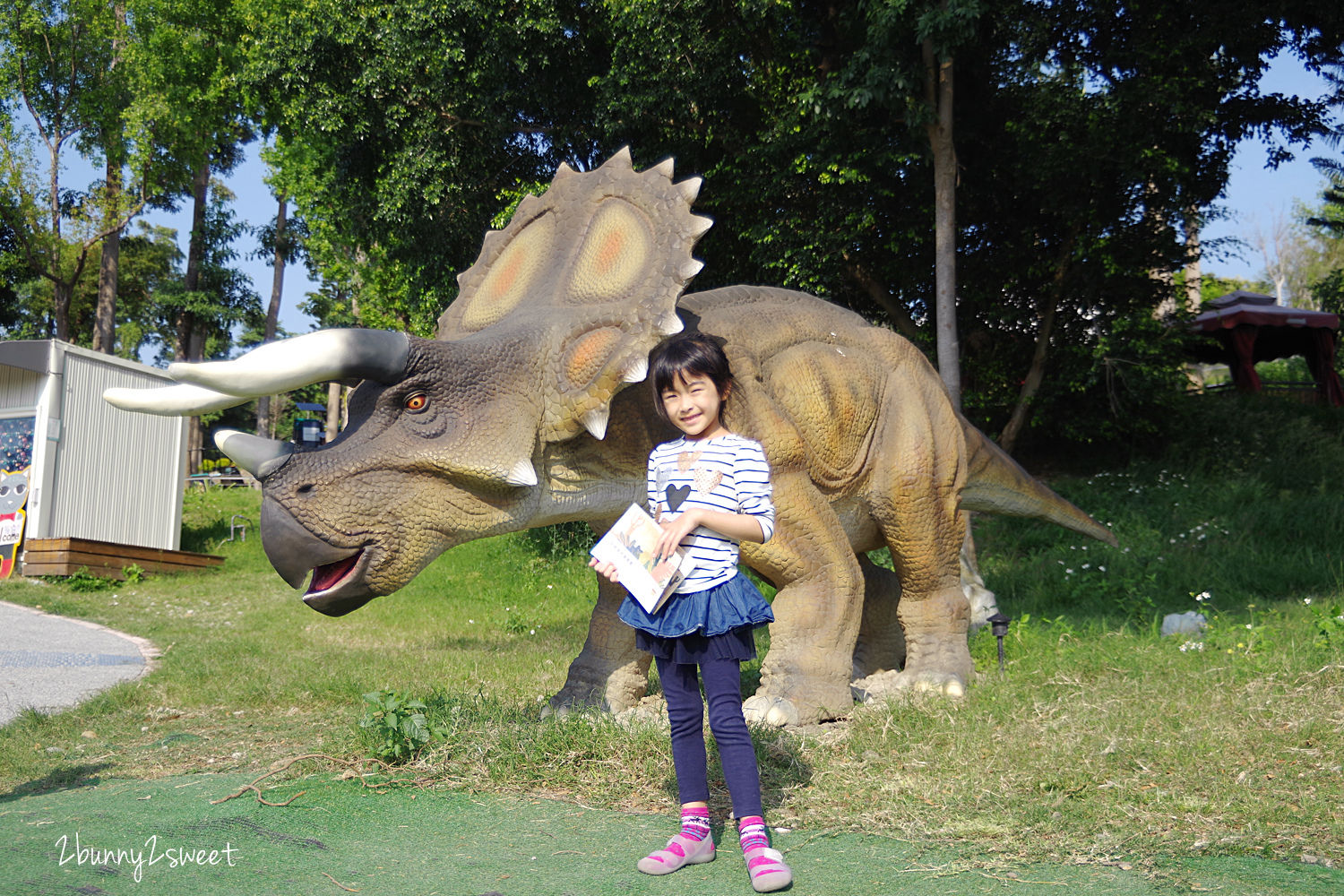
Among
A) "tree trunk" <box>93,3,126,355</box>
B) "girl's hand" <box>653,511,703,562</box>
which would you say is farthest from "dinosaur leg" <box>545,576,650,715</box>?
"tree trunk" <box>93,3,126,355</box>

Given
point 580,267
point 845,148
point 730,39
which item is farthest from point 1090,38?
point 580,267

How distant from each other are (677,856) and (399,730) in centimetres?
132

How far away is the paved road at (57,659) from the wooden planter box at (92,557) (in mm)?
1617

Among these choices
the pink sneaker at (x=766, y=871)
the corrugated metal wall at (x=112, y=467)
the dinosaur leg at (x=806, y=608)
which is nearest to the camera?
the pink sneaker at (x=766, y=871)

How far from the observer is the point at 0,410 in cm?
1105

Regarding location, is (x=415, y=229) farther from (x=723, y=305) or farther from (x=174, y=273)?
(x=174, y=273)

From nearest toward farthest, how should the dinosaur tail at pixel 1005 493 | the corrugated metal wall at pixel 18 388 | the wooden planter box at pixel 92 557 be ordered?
the dinosaur tail at pixel 1005 493, the wooden planter box at pixel 92 557, the corrugated metal wall at pixel 18 388

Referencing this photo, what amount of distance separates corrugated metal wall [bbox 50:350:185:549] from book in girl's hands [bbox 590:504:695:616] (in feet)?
34.7

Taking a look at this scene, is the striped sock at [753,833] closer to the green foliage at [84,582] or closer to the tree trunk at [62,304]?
the green foliage at [84,582]

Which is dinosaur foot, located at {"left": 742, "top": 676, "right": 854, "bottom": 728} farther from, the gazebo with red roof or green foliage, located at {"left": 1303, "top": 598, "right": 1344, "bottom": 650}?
the gazebo with red roof

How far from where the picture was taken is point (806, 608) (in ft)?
11.7

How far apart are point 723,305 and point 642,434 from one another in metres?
0.79

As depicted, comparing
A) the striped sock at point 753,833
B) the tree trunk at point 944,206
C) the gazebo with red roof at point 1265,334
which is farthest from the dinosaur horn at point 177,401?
the gazebo with red roof at point 1265,334

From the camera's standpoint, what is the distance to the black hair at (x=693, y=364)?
96.2 inches
